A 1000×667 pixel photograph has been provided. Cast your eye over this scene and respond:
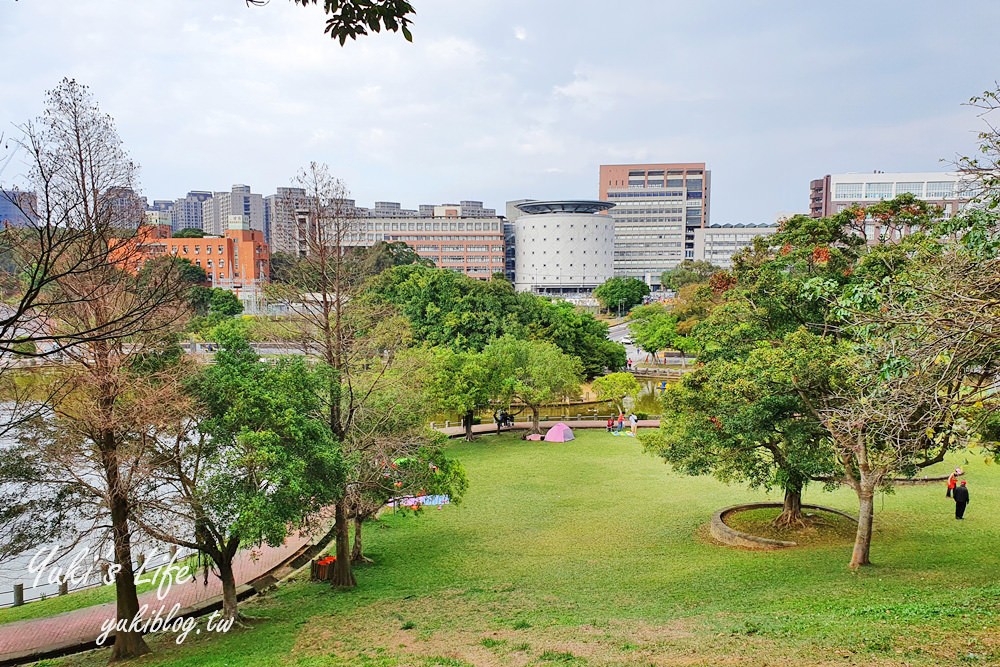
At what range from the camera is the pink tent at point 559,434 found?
26.9 meters

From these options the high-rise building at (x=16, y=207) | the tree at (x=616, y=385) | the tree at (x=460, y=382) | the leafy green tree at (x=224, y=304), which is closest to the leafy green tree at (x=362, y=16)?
the high-rise building at (x=16, y=207)

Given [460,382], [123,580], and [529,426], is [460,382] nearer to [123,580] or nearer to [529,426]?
[529,426]

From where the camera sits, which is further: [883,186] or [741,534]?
[883,186]

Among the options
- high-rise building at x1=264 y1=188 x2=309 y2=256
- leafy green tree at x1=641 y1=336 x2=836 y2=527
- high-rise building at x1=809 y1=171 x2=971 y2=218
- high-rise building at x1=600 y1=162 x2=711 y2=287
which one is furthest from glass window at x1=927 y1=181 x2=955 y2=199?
high-rise building at x1=264 y1=188 x2=309 y2=256

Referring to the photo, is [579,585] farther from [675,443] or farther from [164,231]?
[164,231]

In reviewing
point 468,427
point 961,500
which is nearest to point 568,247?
point 468,427

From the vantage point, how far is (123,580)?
34.6 ft

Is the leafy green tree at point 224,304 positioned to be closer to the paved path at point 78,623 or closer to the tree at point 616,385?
the tree at point 616,385

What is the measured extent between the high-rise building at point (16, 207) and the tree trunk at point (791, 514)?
1465cm

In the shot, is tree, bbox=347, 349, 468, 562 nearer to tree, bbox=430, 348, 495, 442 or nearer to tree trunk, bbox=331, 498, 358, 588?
tree trunk, bbox=331, 498, 358, 588

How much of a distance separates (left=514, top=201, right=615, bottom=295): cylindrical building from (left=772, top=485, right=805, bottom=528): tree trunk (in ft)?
296

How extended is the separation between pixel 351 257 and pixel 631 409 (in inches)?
930

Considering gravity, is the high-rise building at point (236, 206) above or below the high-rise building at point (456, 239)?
above

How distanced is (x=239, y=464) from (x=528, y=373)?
18.1 metres
